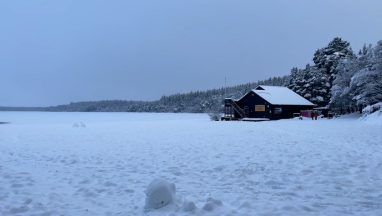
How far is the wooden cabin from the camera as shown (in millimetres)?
50375

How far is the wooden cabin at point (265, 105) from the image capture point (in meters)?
50.4

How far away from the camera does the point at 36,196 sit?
23.2 ft

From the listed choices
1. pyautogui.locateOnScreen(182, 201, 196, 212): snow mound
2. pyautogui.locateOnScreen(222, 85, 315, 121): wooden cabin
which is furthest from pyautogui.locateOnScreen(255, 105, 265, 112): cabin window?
pyautogui.locateOnScreen(182, 201, 196, 212): snow mound

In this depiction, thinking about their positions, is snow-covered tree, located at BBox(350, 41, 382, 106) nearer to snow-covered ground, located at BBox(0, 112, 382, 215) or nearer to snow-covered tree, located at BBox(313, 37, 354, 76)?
snow-covered tree, located at BBox(313, 37, 354, 76)

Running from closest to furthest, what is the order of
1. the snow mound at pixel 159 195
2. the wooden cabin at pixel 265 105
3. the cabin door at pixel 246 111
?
1. the snow mound at pixel 159 195
2. the wooden cabin at pixel 265 105
3. the cabin door at pixel 246 111

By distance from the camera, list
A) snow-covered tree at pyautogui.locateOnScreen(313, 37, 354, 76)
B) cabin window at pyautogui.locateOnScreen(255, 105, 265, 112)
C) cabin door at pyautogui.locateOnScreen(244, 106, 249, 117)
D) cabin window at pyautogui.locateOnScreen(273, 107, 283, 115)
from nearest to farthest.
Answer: cabin window at pyautogui.locateOnScreen(273, 107, 283, 115) → cabin window at pyautogui.locateOnScreen(255, 105, 265, 112) → cabin door at pyautogui.locateOnScreen(244, 106, 249, 117) → snow-covered tree at pyautogui.locateOnScreen(313, 37, 354, 76)

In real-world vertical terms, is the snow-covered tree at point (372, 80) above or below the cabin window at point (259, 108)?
above

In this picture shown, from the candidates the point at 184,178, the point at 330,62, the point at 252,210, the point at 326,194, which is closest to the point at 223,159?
the point at 184,178

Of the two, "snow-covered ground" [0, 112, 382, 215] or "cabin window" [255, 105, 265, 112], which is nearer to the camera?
"snow-covered ground" [0, 112, 382, 215]

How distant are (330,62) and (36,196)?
5428 cm

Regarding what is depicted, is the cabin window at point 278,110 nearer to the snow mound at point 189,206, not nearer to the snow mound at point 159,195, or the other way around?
the snow mound at point 159,195

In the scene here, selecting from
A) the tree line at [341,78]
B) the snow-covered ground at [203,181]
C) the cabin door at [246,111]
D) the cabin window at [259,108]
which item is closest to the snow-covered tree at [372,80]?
the tree line at [341,78]

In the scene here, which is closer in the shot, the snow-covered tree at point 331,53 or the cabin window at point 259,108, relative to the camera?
the cabin window at point 259,108

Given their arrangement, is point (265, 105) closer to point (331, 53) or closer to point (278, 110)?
point (278, 110)
